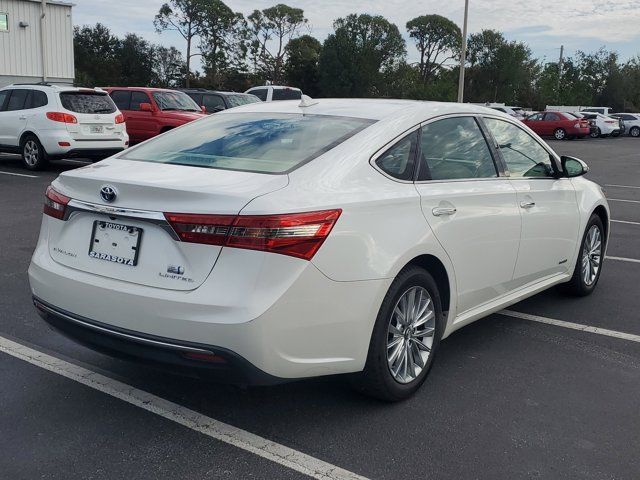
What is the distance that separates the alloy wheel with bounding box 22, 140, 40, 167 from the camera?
1366 cm

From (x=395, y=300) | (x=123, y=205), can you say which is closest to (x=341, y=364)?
(x=395, y=300)

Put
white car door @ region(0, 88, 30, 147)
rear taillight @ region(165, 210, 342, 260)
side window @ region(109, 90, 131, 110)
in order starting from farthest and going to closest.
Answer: side window @ region(109, 90, 131, 110)
white car door @ region(0, 88, 30, 147)
rear taillight @ region(165, 210, 342, 260)

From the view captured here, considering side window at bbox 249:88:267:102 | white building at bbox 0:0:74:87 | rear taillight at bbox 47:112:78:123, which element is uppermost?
white building at bbox 0:0:74:87

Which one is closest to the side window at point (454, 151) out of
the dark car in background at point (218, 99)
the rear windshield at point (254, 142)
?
the rear windshield at point (254, 142)

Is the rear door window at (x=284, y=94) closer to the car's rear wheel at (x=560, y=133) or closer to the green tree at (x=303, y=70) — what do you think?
the car's rear wheel at (x=560, y=133)

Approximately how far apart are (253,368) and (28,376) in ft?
5.25

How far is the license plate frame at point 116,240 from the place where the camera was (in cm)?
310

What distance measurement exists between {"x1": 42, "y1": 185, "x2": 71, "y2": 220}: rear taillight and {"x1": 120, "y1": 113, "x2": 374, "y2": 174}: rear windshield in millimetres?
487

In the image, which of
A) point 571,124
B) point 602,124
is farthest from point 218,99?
point 602,124

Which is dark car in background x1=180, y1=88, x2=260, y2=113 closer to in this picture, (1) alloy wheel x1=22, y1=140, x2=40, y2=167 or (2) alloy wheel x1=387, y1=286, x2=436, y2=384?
(1) alloy wheel x1=22, y1=140, x2=40, y2=167

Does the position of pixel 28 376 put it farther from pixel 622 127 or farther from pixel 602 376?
pixel 622 127

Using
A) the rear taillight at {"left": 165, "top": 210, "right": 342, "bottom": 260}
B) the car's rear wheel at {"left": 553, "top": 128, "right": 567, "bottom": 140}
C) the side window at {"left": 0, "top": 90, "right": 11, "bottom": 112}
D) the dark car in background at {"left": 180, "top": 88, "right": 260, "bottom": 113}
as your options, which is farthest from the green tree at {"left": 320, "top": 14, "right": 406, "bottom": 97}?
the rear taillight at {"left": 165, "top": 210, "right": 342, "bottom": 260}

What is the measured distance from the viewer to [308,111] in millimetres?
4094

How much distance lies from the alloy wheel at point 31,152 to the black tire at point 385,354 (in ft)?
38.9
